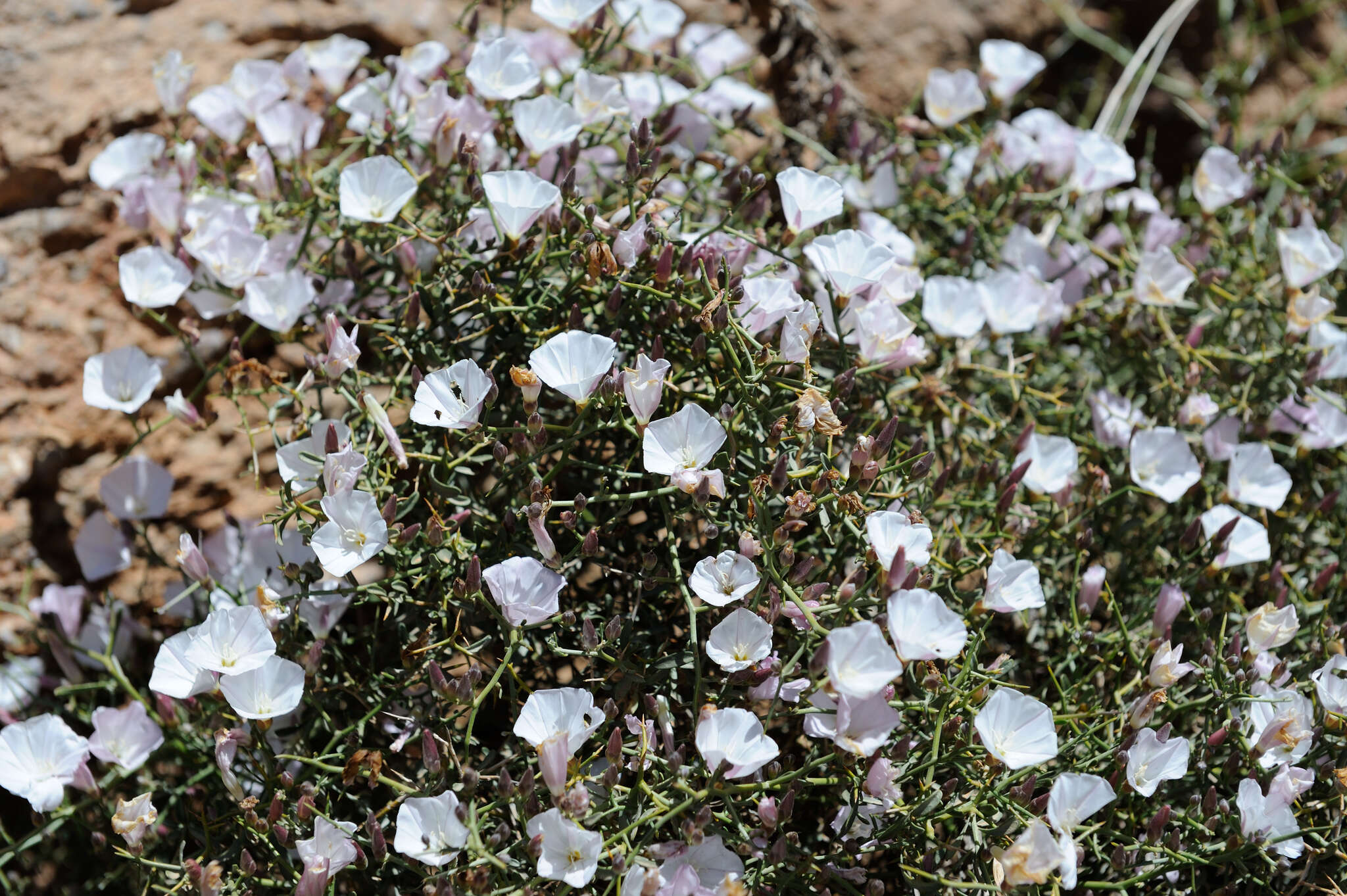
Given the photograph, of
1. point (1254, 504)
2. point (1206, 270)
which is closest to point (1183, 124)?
point (1206, 270)

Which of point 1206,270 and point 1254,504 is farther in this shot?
point 1206,270

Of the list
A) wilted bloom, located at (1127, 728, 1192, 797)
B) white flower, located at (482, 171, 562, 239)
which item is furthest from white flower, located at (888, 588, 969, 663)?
white flower, located at (482, 171, 562, 239)

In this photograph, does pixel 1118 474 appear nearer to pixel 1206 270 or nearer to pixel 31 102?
pixel 1206 270

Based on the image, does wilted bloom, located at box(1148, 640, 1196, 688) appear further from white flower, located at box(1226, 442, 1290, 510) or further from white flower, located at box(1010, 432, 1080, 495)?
white flower, located at box(1226, 442, 1290, 510)

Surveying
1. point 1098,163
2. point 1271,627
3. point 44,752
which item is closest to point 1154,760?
point 1271,627

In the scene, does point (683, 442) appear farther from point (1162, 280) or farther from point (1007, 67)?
point (1007, 67)

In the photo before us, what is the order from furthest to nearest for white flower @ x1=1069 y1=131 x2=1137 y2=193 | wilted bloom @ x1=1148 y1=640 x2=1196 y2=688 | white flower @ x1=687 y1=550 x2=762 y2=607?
white flower @ x1=1069 y1=131 x2=1137 y2=193
wilted bloom @ x1=1148 y1=640 x2=1196 y2=688
white flower @ x1=687 y1=550 x2=762 y2=607
